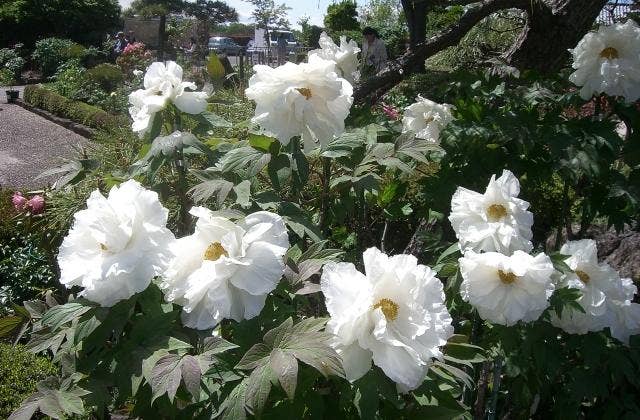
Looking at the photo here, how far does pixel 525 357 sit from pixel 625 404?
0.38 metres

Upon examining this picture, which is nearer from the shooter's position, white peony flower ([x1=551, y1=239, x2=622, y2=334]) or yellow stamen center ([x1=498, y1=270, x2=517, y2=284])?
yellow stamen center ([x1=498, y1=270, x2=517, y2=284])

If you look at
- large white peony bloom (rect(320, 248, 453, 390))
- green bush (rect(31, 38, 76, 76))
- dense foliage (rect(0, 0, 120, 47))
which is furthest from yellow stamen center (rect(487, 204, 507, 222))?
dense foliage (rect(0, 0, 120, 47))

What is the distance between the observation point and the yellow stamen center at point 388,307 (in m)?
1.06

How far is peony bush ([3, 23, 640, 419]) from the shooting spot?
1.07 metres

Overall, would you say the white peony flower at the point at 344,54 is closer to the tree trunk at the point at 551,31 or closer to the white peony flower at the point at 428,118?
the white peony flower at the point at 428,118

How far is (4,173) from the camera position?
27.4 feet

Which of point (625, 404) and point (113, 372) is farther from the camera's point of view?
point (625, 404)

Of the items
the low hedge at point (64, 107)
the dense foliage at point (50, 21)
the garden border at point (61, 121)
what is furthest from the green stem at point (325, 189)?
the dense foliage at point (50, 21)

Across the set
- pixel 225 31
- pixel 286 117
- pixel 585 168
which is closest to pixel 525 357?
pixel 585 168

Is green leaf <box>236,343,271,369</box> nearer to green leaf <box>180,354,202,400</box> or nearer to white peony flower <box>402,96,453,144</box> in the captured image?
green leaf <box>180,354,202,400</box>

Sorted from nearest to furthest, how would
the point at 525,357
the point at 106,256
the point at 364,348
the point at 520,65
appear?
the point at 364,348
the point at 106,256
the point at 525,357
the point at 520,65

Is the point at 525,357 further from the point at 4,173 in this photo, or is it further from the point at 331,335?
the point at 4,173

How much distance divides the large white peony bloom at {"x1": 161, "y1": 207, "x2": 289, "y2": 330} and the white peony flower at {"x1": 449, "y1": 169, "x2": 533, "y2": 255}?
490mm

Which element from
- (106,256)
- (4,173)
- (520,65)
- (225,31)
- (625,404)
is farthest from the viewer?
(225,31)
